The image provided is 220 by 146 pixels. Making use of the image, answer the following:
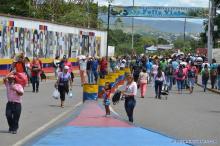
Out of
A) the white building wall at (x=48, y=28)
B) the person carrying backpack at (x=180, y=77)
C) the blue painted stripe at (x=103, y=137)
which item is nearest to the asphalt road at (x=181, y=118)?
the blue painted stripe at (x=103, y=137)

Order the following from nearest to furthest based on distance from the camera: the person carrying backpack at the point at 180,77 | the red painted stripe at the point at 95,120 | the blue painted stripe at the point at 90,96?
the red painted stripe at the point at 95,120, the blue painted stripe at the point at 90,96, the person carrying backpack at the point at 180,77

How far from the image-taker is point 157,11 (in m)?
93.2

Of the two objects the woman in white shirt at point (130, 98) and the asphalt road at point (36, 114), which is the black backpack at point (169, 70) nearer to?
the asphalt road at point (36, 114)

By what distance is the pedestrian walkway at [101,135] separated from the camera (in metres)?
12.8

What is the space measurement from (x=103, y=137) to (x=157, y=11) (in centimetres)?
8047

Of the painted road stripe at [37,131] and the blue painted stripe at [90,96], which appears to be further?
the blue painted stripe at [90,96]

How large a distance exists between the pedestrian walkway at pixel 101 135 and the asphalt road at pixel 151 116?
0.65 m

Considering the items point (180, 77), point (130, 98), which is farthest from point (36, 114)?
point (180, 77)

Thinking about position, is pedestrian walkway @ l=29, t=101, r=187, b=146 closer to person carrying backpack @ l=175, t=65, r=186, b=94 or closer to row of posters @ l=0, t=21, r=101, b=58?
person carrying backpack @ l=175, t=65, r=186, b=94

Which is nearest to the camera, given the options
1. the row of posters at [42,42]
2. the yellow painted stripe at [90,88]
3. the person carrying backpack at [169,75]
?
the yellow painted stripe at [90,88]

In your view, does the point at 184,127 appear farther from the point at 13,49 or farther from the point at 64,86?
the point at 13,49

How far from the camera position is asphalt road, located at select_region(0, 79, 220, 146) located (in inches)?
598

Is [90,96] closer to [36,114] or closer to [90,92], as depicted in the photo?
[90,92]

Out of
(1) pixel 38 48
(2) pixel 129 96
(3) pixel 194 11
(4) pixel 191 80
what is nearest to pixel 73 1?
(3) pixel 194 11
